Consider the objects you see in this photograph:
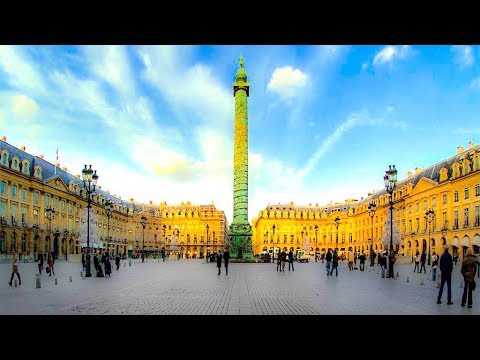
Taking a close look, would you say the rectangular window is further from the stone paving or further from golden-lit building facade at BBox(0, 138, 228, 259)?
the stone paving

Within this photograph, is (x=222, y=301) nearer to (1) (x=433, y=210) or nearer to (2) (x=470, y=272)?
(2) (x=470, y=272)

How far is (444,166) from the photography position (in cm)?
7206

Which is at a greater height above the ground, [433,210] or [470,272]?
[433,210]

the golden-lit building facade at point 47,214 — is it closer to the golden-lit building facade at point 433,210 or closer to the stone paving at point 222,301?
the stone paving at point 222,301

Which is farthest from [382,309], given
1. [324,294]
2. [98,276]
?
[98,276]

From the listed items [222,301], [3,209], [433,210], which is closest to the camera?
[222,301]

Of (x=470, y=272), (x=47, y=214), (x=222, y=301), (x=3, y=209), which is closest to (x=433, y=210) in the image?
(x=47, y=214)

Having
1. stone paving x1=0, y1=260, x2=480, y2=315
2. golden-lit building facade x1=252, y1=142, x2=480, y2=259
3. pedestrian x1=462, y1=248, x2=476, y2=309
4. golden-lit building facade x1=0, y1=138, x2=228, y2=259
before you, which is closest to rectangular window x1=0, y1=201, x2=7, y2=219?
golden-lit building facade x1=0, y1=138, x2=228, y2=259

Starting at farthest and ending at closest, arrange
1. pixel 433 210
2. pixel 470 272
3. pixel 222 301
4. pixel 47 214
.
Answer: pixel 433 210 → pixel 47 214 → pixel 222 301 → pixel 470 272

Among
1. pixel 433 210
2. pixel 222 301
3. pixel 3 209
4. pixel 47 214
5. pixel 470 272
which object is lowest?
pixel 222 301

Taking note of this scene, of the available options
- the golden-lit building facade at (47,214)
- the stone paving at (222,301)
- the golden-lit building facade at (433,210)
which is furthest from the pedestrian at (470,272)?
the golden-lit building facade at (47,214)

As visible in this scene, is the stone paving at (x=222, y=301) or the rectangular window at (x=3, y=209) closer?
the stone paving at (x=222, y=301)
